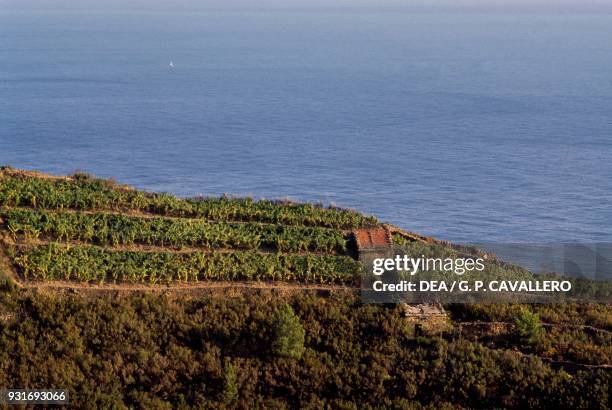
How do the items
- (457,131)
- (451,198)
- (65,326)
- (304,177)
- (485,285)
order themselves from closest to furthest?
(65,326) → (485,285) → (451,198) → (304,177) → (457,131)

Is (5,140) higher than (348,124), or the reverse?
(348,124)

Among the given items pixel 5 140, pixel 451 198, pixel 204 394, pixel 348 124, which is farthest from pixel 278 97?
pixel 204 394

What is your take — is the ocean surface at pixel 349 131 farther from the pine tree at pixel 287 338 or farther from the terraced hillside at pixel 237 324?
the pine tree at pixel 287 338

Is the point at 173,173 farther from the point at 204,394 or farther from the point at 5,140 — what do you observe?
the point at 204,394

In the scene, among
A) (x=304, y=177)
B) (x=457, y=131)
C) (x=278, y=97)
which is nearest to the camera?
(x=304, y=177)

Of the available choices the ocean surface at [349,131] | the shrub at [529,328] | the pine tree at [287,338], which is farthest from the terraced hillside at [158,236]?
the ocean surface at [349,131]

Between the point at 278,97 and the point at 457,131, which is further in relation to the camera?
the point at 278,97

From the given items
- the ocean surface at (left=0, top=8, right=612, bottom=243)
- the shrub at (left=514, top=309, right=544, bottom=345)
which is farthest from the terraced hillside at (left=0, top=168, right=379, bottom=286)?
the ocean surface at (left=0, top=8, right=612, bottom=243)

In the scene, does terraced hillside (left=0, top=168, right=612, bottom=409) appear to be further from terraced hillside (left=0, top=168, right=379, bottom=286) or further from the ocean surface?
the ocean surface
